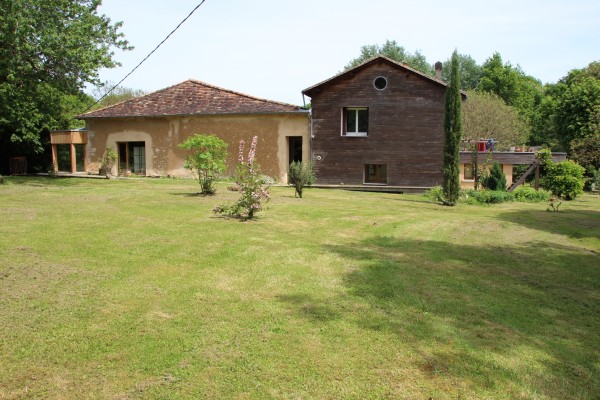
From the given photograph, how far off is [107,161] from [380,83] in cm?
1451

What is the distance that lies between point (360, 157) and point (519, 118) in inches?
1507

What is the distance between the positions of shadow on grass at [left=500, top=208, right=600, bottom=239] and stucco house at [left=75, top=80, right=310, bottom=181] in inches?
521

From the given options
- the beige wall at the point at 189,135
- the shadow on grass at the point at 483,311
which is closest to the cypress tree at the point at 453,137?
the beige wall at the point at 189,135

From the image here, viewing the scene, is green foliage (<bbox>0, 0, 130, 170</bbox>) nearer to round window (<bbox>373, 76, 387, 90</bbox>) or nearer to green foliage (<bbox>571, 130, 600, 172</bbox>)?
round window (<bbox>373, 76, 387, 90</bbox>)

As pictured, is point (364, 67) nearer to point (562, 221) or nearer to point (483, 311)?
point (562, 221)

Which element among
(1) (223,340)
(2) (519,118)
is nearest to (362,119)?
(1) (223,340)

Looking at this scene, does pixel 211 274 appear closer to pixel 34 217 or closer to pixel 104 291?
pixel 104 291

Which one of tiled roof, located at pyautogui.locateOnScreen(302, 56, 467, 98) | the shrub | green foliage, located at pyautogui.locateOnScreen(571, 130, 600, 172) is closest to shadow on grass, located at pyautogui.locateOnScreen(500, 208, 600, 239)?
the shrub

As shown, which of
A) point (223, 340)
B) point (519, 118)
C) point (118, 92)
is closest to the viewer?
point (223, 340)

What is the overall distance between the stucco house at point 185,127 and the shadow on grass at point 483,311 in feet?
58.6

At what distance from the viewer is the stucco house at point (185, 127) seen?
2617 cm

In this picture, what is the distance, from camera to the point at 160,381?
3855 millimetres

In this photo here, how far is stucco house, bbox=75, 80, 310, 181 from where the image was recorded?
26172 millimetres

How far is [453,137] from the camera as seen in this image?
1814 centimetres
